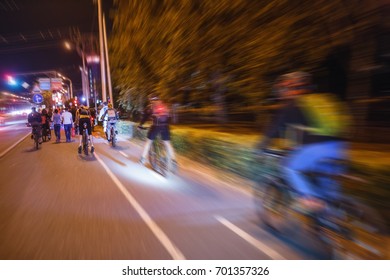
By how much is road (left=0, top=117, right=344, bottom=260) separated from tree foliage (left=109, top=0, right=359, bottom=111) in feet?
9.23

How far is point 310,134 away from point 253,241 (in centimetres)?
146

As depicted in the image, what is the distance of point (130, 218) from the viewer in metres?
5.65

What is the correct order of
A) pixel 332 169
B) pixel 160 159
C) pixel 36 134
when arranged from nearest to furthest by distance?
pixel 332 169 < pixel 160 159 < pixel 36 134

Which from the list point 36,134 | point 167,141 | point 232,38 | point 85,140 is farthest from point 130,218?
point 36,134

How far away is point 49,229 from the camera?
5.20 metres

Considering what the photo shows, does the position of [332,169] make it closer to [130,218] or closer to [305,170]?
[305,170]

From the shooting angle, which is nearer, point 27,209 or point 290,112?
point 290,112

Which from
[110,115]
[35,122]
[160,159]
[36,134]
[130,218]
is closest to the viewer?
[130,218]

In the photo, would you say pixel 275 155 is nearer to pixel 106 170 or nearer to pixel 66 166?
pixel 106 170

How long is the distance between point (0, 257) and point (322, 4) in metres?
6.62

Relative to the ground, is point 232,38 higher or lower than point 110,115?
higher

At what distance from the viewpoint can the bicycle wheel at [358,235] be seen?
3.80m

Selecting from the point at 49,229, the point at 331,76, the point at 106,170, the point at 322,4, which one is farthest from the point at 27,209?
the point at 331,76

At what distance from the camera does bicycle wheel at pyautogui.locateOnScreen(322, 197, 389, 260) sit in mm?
3801
